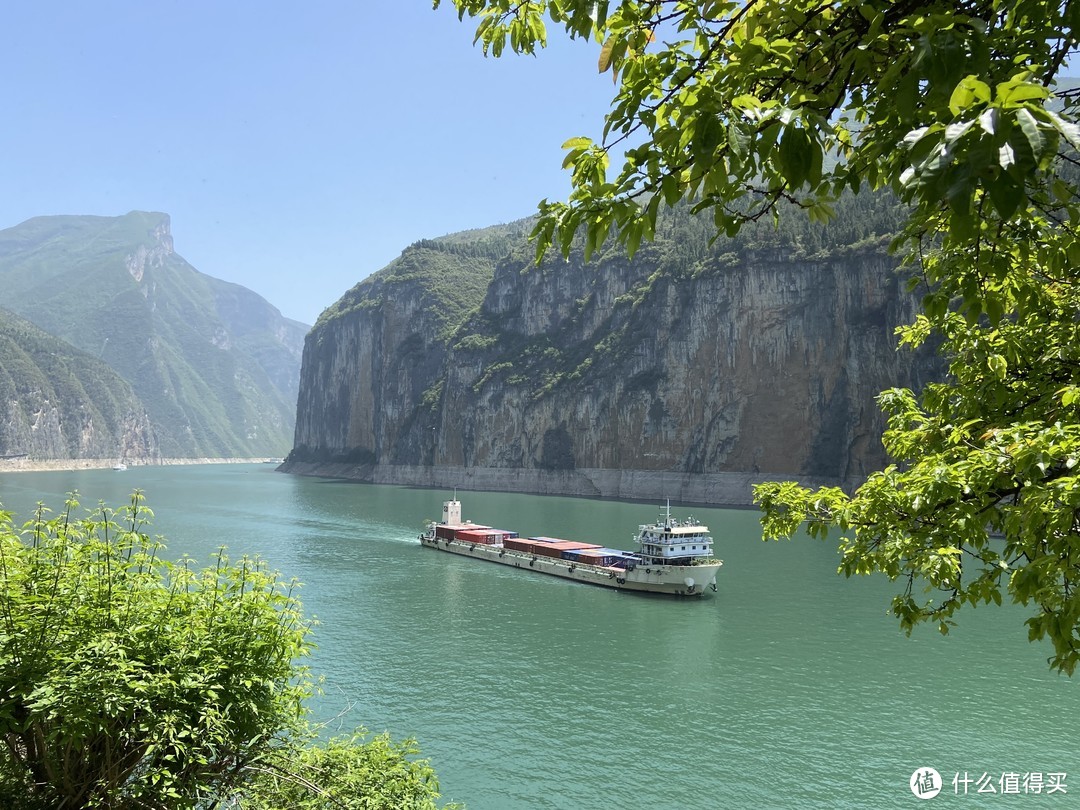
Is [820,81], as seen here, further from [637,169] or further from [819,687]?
[819,687]

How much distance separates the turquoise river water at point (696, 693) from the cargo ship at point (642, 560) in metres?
1.38

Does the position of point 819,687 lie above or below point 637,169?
below

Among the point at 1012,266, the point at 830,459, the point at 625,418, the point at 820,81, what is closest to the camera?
the point at 820,81

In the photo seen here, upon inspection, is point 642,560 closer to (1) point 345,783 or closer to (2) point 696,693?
(2) point 696,693

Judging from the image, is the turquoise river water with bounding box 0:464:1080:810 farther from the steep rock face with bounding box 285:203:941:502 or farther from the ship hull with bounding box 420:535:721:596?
the steep rock face with bounding box 285:203:941:502

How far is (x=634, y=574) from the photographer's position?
4756 centimetres

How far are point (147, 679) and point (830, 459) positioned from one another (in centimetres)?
11133

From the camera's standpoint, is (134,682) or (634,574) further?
(634,574)

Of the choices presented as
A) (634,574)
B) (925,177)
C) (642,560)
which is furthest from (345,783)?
(642,560)

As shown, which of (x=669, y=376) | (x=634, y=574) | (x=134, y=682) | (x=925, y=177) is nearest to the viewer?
(x=925, y=177)

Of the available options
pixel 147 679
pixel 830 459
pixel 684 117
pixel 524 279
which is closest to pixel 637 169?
pixel 684 117

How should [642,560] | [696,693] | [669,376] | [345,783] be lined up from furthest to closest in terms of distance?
1. [669,376]
2. [642,560]
3. [696,693]
4. [345,783]

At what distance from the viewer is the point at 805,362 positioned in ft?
375

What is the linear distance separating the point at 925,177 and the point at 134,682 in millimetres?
7695
